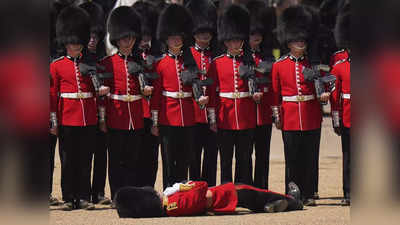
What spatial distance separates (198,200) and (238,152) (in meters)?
0.95

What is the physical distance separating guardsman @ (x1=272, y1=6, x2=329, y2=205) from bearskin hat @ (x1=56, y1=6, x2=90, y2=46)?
132 centimetres

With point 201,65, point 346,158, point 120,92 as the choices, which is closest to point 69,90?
point 120,92

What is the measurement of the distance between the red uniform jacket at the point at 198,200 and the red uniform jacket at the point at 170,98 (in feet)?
2.61

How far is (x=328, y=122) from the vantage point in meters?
12.0

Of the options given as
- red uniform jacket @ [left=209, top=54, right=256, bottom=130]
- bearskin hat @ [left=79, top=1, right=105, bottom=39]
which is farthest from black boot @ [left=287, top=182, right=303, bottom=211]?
bearskin hat @ [left=79, top=1, right=105, bottom=39]

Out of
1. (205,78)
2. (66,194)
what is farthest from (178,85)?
(66,194)

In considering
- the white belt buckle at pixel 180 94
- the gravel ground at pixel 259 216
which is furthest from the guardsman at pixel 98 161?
the white belt buckle at pixel 180 94

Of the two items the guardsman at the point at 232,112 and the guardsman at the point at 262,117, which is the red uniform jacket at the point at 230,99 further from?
the guardsman at the point at 262,117

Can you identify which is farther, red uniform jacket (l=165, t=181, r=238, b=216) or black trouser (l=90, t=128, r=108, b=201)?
black trouser (l=90, t=128, r=108, b=201)

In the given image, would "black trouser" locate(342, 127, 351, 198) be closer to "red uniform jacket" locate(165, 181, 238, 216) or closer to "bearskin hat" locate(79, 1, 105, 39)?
"red uniform jacket" locate(165, 181, 238, 216)

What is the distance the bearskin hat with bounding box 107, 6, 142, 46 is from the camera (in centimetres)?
520

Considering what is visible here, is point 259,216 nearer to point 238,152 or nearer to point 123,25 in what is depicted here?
point 238,152

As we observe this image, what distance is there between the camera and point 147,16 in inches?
255

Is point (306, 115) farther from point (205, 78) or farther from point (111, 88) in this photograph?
point (111, 88)
